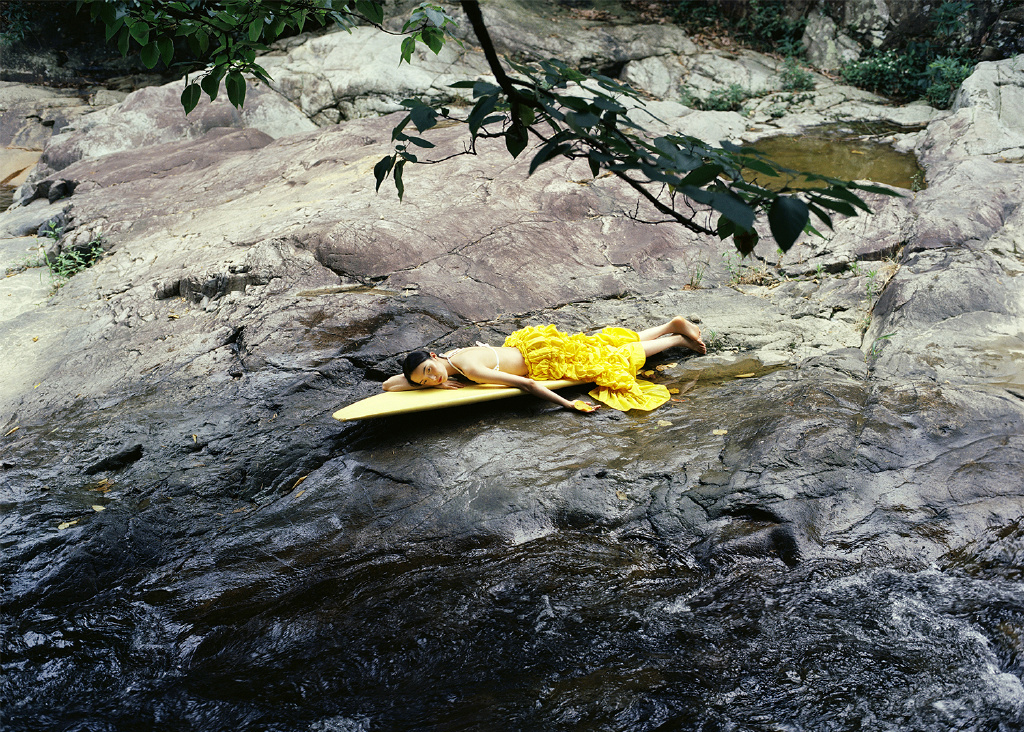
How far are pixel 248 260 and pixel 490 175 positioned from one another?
2475 mm

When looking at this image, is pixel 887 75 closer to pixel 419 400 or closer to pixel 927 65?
pixel 927 65

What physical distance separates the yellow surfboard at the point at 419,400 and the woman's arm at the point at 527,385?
0.14ft

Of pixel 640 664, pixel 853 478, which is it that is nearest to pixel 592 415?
pixel 853 478

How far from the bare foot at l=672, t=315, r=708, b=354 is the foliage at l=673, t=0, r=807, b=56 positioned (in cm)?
831

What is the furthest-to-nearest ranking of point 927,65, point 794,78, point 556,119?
1. point 794,78
2. point 927,65
3. point 556,119

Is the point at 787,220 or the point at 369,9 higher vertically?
the point at 369,9

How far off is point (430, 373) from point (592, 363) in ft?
3.44

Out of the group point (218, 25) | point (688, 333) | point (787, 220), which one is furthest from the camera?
point (688, 333)

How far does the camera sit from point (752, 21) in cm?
1130

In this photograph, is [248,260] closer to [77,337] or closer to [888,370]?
[77,337]

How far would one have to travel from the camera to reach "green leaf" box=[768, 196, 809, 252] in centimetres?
102

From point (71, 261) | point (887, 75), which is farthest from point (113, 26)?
point (887, 75)

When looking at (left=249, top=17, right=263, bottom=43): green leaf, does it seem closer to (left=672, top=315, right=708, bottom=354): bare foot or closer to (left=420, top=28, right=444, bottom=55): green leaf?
(left=420, top=28, right=444, bottom=55): green leaf

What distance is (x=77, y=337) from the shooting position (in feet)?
17.1
